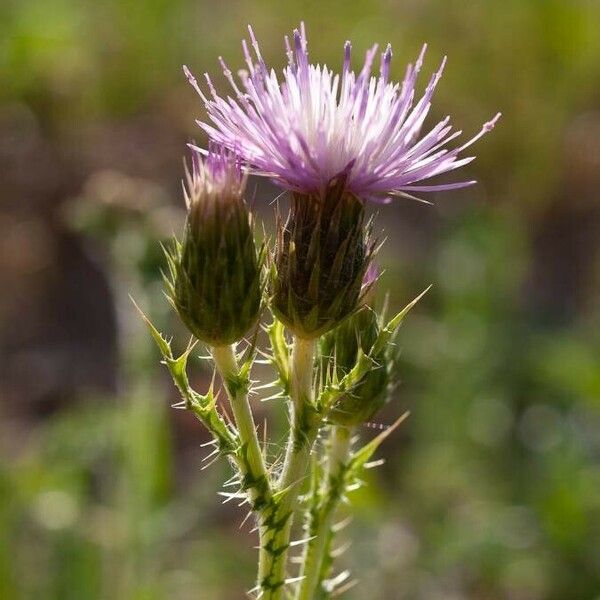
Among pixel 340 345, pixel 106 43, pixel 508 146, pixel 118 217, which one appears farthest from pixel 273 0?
pixel 340 345

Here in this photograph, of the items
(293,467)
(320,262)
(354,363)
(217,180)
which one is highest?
(217,180)

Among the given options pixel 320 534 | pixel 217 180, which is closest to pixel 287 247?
pixel 217 180

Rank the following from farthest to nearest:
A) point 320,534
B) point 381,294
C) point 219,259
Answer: point 381,294
point 320,534
point 219,259

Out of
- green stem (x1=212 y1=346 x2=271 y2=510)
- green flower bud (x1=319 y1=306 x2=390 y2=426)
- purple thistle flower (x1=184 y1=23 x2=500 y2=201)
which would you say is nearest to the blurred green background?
green flower bud (x1=319 y1=306 x2=390 y2=426)

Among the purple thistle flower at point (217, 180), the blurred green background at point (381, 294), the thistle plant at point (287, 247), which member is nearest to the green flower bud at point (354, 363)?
the thistle plant at point (287, 247)

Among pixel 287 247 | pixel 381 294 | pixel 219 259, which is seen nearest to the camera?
pixel 219 259

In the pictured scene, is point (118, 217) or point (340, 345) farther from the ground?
point (118, 217)

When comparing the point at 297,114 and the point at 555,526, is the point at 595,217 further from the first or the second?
the point at 297,114

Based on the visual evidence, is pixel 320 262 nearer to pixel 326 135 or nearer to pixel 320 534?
pixel 326 135
